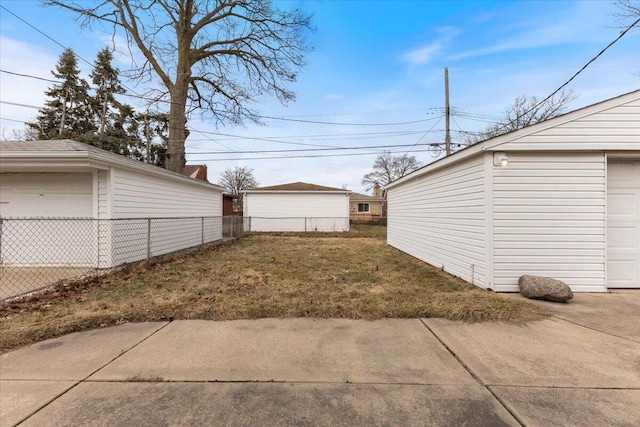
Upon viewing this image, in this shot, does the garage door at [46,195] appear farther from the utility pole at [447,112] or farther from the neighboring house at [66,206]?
the utility pole at [447,112]

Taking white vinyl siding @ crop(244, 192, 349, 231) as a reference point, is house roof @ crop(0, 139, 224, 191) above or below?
above

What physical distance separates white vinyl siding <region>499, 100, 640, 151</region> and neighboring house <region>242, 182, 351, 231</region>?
16.1 metres

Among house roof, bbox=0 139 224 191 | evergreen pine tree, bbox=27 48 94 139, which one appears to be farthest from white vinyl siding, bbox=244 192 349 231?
evergreen pine tree, bbox=27 48 94 139

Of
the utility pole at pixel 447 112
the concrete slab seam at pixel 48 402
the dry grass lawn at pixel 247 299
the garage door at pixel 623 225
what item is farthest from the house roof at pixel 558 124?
the utility pole at pixel 447 112

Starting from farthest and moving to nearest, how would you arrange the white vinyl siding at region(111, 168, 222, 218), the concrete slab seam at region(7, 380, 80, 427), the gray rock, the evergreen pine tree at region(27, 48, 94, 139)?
the evergreen pine tree at region(27, 48, 94, 139) < the white vinyl siding at region(111, 168, 222, 218) < the gray rock < the concrete slab seam at region(7, 380, 80, 427)

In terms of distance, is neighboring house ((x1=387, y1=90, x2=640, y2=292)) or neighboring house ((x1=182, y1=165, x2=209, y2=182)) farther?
neighboring house ((x1=182, y1=165, x2=209, y2=182))

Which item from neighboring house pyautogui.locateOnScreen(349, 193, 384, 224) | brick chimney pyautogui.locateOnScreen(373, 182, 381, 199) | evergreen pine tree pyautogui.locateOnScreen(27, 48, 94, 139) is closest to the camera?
evergreen pine tree pyautogui.locateOnScreen(27, 48, 94, 139)

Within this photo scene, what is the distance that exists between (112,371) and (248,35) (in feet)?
57.0

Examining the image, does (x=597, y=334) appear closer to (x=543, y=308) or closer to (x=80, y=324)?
(x=543, y=308)

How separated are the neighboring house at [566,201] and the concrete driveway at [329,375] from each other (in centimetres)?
162

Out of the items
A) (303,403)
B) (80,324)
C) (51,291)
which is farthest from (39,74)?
(303,403)

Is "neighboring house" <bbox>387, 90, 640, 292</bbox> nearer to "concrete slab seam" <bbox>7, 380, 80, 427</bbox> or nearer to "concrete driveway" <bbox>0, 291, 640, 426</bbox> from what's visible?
"concrete driveway" <bbox>0, 291, 640, 426</bbox>

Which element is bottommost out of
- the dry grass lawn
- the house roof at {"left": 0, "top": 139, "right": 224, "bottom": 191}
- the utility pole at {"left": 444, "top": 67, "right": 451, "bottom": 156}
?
the dry grass lawn

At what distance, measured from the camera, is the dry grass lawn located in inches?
154
